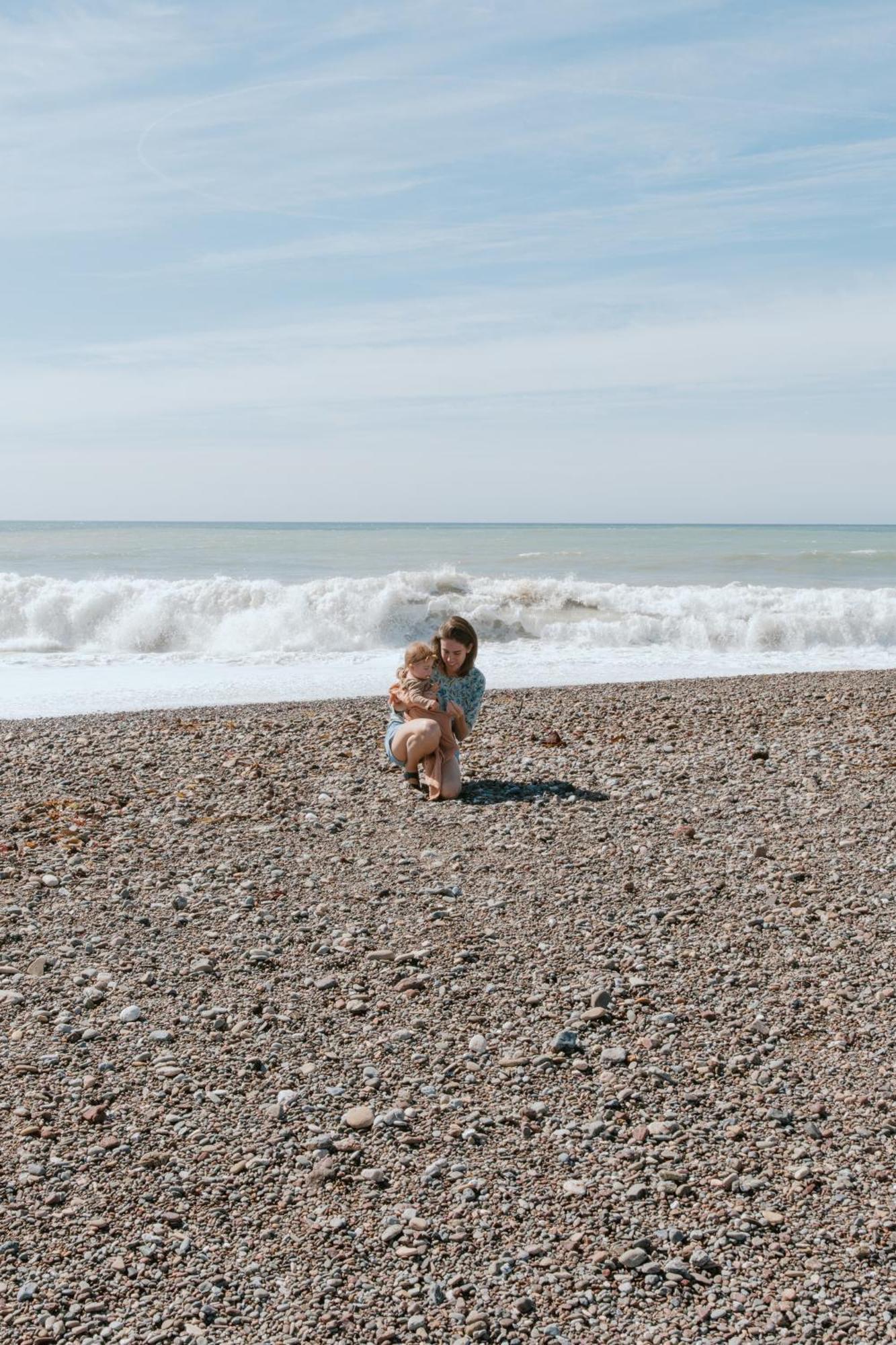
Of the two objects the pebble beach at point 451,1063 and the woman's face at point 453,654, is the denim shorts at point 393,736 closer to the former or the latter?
the pebble beach at point 451,1063

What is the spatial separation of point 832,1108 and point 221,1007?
2.23 meters

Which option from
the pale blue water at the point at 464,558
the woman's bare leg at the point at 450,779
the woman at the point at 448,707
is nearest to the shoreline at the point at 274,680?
the woman at the point at 448,707

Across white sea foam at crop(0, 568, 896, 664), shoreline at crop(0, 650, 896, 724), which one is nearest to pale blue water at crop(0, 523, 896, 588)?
white sea foam at crop(0, 568, 896, 664)

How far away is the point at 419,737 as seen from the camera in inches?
277

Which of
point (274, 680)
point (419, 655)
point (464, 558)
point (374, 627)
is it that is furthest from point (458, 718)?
point (464, 558)

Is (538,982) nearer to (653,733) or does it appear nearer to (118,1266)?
(118,1266)

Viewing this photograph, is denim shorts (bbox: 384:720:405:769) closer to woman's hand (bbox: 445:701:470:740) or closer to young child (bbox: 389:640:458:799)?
young child (bbox: 389:640:458:799)

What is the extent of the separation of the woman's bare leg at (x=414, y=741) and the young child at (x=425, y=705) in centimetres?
5

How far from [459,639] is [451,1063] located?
3635 millimetres

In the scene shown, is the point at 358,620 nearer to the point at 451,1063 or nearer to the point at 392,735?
the point at 392,735

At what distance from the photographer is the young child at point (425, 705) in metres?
7.04

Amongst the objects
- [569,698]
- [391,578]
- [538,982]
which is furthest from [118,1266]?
[391,578]

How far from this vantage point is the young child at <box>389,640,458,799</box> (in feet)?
23.1

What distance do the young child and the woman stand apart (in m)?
0.04
